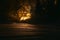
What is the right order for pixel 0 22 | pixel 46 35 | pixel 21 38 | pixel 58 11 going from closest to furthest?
pixel 21 38
pixel 46 35
pixel 0 22
pixel 58 11

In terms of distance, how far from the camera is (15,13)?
1658 cm

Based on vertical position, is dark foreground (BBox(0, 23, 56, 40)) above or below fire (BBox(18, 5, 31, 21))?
below

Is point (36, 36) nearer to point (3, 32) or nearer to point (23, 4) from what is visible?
point (3, 32)

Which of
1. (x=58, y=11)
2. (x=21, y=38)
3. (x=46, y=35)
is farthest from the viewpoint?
(x=58, y=11)

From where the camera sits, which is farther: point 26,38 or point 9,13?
point 9,13

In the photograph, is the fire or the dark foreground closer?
the dark foreground

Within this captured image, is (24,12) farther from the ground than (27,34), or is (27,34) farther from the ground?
(24,12)

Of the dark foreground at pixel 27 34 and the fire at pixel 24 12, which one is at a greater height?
the fire at pixel 24 12

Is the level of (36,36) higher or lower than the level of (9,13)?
lower

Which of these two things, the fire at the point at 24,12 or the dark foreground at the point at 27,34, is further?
the fire at the point at 24,12

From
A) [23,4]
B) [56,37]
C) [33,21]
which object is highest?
[23,4]

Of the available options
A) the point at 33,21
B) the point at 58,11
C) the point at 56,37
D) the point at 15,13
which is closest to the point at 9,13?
the point at 15,13

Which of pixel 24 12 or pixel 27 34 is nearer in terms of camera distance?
pixel 27 34

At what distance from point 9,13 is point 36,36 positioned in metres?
5.12
